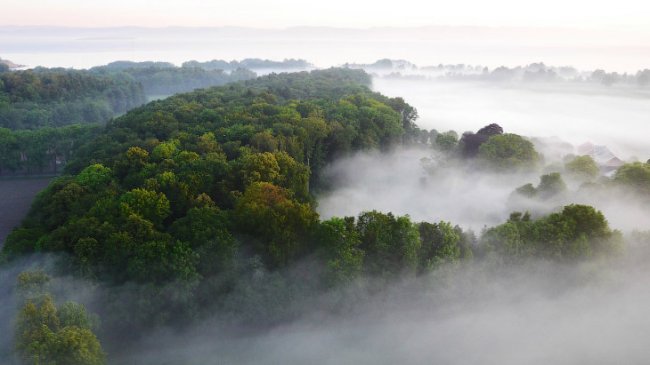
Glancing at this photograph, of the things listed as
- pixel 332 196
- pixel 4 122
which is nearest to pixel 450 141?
pixel 332 196

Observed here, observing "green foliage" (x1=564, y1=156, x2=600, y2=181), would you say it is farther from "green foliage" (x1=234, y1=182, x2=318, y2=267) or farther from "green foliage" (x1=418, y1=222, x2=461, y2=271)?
"green foliage" (x1=234, y1=182, x2=318, y2=267)

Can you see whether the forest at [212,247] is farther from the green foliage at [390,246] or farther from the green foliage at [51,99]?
the green foliage at [51,99]

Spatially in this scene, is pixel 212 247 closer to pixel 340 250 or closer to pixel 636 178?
pixel 340 250

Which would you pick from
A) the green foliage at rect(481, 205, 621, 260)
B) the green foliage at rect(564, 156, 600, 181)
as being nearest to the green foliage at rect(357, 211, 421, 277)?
the green foliage at rect(481, 205, 621, 260)

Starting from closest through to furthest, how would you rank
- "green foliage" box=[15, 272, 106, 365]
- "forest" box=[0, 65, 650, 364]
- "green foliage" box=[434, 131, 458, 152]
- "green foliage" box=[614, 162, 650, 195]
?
1. "green foliage" box=[15, 272, 106, 365]
2. "forest" box=[0, 65, 650, 364]
3. "green foliage" box=[614, 162, 650, 195]
4. "green foliage" box=[434, 131, 458, 152]

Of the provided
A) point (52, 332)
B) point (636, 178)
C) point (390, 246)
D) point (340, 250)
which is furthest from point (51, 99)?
point (636, 178)

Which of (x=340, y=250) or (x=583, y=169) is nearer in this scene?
(x=340, y=250)
